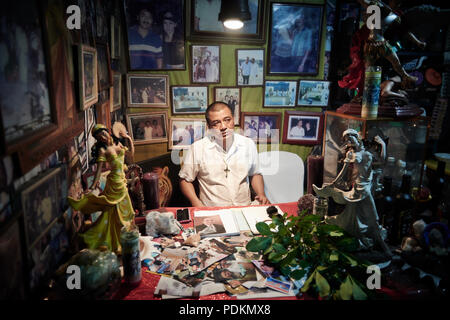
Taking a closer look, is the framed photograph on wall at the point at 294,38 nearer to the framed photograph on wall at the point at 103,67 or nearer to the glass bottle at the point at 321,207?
the framed photograph on wall at the point at 103,67

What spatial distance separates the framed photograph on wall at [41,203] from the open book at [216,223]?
80 cm

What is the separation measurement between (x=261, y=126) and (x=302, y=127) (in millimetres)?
508

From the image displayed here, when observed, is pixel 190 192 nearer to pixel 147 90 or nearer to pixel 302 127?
pixel 147 90

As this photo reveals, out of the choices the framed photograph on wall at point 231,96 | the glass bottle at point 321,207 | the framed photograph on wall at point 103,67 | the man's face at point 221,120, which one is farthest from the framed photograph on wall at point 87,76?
the framed photograph on wall at point 231,96

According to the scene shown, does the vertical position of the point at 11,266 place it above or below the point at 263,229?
above

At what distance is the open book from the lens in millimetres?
1780

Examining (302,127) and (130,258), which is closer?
(130,258)

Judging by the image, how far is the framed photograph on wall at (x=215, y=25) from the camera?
3.12 m

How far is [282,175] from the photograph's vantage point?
141 inches

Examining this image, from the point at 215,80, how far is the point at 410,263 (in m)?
2.61

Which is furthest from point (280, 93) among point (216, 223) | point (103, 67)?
point (216, 223)

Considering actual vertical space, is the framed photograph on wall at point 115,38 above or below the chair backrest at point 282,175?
above

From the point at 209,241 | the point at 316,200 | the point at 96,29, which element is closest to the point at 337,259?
the point at 316,200
